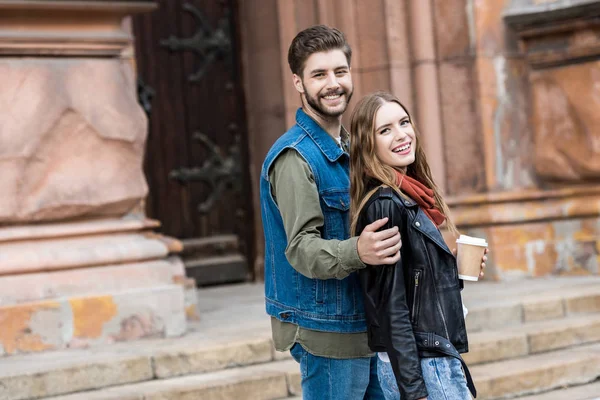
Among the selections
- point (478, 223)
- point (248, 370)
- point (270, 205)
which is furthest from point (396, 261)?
point (478, 223)

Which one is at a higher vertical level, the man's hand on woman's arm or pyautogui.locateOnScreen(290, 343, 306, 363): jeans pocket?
the man's hand on woman's arm

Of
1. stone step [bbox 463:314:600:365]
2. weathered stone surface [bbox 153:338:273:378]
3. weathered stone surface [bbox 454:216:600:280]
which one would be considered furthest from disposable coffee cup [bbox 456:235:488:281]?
weathered stone surface [bbox 454:216:600:280]

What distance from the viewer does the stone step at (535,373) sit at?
5.05 m

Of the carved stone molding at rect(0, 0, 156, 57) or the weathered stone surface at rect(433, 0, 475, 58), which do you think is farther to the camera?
the weathered stone surface at rect(433, 0, 475, 58)

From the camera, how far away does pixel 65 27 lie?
5578 mm

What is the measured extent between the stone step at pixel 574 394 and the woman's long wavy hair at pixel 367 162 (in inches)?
92.9

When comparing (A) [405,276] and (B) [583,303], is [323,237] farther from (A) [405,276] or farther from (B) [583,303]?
(B) [583,303]

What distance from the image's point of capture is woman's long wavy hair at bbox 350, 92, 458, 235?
293 centimetres

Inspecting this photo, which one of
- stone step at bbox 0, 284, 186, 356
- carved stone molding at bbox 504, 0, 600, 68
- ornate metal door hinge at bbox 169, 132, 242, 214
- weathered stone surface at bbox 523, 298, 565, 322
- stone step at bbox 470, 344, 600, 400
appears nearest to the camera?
stone step at bbox 470, 344, 600, 400

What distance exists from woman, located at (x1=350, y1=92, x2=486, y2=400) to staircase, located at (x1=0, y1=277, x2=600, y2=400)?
1.93m

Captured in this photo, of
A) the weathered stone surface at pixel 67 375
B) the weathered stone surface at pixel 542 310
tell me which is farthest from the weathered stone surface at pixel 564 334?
the weathered stone surface at pixel 67 375

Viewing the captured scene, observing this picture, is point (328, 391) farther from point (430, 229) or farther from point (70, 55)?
point (70, 55)

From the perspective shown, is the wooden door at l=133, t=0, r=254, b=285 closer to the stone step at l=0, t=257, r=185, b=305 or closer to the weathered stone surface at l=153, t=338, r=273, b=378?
the stone step at l=0, t=257, r=185, b=305

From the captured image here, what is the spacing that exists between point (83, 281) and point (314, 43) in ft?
9.35
